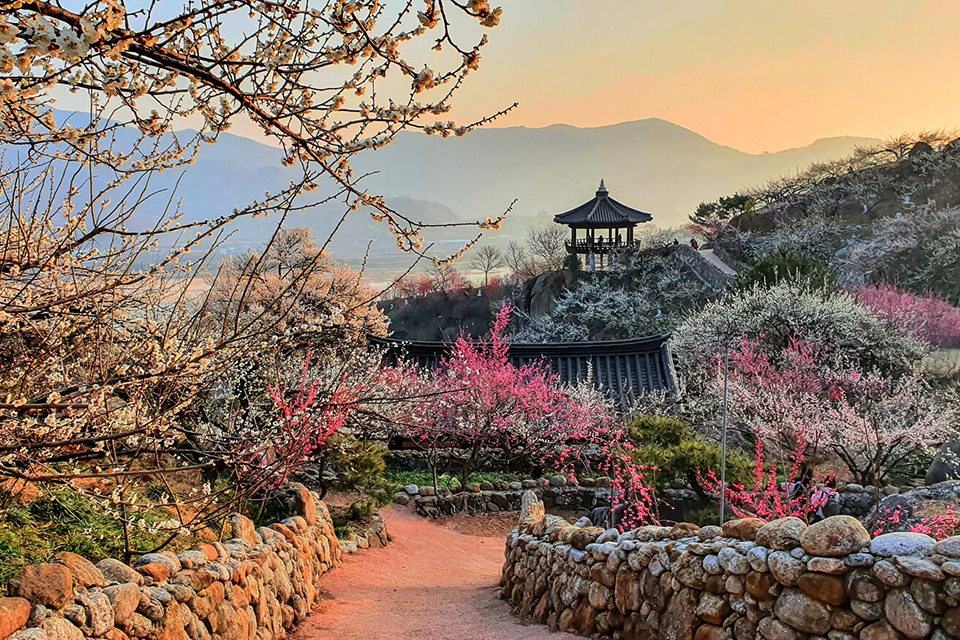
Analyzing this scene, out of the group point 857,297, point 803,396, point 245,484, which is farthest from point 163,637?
point 857,297

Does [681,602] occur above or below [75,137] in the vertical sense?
below

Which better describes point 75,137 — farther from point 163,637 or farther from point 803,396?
point 803,396

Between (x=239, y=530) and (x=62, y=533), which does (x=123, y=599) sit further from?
(x=239, y=530)

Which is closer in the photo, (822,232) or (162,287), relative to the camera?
(162,287)

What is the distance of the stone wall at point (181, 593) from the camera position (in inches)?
104

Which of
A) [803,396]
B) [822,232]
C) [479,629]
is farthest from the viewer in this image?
[822,232]

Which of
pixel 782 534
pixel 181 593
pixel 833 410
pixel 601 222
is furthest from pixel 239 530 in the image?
pixel 601 222

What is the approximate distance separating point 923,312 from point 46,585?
23.5 m

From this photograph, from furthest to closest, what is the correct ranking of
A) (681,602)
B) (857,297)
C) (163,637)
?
(857,297) → (681,602) → (163,637)

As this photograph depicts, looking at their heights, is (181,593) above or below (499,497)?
above

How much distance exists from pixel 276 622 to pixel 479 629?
155 cm

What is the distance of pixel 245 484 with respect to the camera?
19.6ft

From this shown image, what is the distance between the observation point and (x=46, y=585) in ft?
8.82

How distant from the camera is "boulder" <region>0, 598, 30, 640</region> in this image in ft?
7.88
